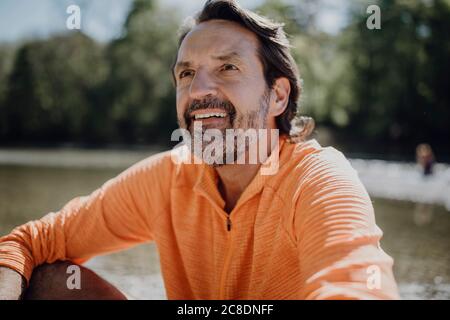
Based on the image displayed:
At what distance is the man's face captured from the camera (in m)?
2.33

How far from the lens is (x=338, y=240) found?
166cm

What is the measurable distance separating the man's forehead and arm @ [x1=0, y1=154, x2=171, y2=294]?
0.67 m

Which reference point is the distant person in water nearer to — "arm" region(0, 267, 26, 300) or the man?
the man

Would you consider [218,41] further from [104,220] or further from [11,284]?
[11,284]

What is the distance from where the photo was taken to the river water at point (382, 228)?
14.5ft

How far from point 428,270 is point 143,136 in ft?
106

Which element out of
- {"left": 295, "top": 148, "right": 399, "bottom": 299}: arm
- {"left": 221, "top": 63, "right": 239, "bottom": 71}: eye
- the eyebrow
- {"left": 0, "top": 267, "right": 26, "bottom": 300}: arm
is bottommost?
{"left": 0, "top": 267, "right": 26, "bottom": 300}: arm

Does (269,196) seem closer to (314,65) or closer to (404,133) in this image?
(314,65)

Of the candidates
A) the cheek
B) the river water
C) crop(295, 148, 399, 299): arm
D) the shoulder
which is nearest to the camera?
crop(295, 148, 399, 299): arm

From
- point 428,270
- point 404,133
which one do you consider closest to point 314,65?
point 404,133

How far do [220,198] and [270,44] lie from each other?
0.86m

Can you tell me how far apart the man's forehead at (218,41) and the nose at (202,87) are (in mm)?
117

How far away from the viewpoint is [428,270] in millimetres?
5102

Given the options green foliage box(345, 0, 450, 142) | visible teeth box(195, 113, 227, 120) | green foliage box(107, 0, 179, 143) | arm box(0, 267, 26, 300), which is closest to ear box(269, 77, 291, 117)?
visible teeth box(195, 113, 227, 120)
